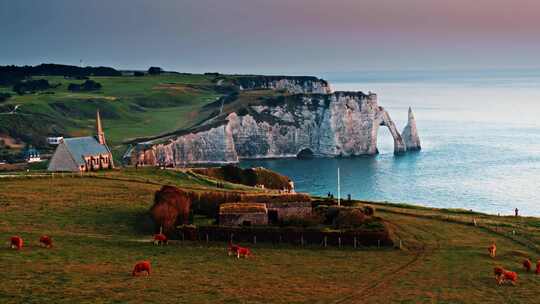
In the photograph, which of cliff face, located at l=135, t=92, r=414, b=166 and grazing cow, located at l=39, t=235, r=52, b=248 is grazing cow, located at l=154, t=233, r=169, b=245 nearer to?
grazing cow, located at l=39, t=235, r=52, b=248

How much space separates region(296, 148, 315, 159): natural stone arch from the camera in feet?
521

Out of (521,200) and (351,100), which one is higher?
(351,100)

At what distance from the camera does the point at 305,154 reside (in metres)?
160

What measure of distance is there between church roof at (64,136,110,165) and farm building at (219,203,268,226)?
113 ft

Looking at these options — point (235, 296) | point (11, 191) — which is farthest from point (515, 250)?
point (11, 191)

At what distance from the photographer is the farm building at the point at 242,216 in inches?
1693

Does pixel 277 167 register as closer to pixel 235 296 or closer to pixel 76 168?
pixel 76 168

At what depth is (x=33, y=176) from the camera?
6100 cm

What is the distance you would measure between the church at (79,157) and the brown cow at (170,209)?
1132 inches

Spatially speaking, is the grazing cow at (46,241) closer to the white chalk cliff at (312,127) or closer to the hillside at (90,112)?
the hillside at (90,112)

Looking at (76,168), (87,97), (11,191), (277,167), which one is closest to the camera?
(11,191)

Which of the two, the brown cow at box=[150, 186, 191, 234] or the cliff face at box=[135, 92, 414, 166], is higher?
the cliff face at box=[135, 92, 414, 166]

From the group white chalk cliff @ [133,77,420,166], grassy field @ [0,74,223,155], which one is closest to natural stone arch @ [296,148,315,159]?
white chalk cliff @ [133,77,420,166]

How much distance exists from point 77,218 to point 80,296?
1911 cm
